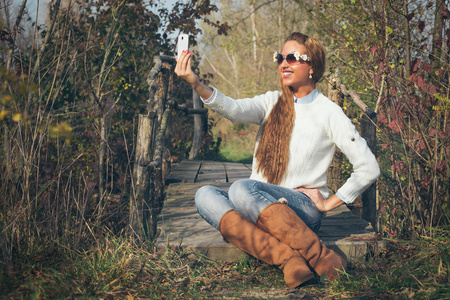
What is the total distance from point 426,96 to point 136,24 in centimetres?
484

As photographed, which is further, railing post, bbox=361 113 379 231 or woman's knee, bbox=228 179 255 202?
railing post, bbox=361 113 379 231

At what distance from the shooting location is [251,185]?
2.80 meters

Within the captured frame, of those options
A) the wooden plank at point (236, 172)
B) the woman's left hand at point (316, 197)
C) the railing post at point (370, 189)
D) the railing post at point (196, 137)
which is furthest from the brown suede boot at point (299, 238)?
the railing post at point (196, 137)

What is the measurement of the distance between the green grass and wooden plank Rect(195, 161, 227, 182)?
2.85 m

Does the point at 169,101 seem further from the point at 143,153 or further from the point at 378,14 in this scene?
the point at 378,14

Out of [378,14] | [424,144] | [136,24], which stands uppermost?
[136,24]

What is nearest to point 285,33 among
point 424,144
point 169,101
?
point 169,101

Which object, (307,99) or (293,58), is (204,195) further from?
(293,58)

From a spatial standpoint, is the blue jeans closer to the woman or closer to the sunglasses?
the woman

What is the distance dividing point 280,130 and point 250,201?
54 centimetres

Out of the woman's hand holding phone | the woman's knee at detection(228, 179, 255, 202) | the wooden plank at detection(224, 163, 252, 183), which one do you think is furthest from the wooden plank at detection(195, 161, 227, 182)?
the woman's hand holding phone

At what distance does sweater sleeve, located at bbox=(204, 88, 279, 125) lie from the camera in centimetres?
284

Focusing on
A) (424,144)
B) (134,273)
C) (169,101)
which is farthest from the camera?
(169,101)

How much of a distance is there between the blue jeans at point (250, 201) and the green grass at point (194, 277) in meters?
0.33
